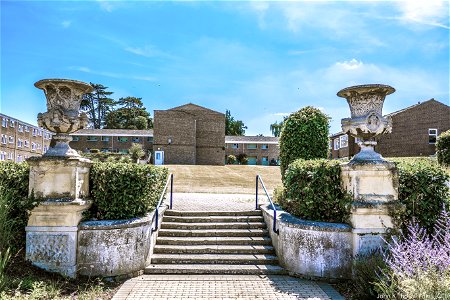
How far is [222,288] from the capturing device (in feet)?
18.6

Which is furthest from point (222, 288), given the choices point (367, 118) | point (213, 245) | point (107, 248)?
point (367, 118)

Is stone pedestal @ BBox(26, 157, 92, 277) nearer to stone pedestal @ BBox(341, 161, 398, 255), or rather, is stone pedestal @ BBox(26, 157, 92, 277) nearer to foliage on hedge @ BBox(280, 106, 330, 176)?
stone pedestal @ BBox(341, 161, 398, 255)

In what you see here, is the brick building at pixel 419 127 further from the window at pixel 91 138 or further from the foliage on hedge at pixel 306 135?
the window at pixel 91 138

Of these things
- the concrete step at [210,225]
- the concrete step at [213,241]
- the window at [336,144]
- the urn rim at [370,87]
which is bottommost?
the concrete step at [213,241]

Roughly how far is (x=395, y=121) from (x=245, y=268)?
1185 inches

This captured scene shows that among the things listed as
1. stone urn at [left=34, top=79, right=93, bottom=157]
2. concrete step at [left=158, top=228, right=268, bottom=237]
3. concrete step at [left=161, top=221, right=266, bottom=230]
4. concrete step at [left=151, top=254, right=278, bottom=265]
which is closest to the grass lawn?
concrete step at [left=161, top=221, right=266, bottom=230]

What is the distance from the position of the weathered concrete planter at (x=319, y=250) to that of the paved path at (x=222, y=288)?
0.85 feet

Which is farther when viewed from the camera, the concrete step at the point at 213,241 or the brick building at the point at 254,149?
the brick building at the point at 254,149

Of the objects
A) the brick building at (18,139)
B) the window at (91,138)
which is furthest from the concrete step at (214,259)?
the window at (91,138)

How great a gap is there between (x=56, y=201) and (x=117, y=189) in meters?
1.09

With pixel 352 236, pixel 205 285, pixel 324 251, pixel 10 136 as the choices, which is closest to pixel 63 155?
pixel 205 285

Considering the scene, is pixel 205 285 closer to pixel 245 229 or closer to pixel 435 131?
pixel 245 229

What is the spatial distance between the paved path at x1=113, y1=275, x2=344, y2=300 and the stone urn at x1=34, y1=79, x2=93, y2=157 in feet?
9.26

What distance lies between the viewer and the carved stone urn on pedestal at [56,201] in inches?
234
